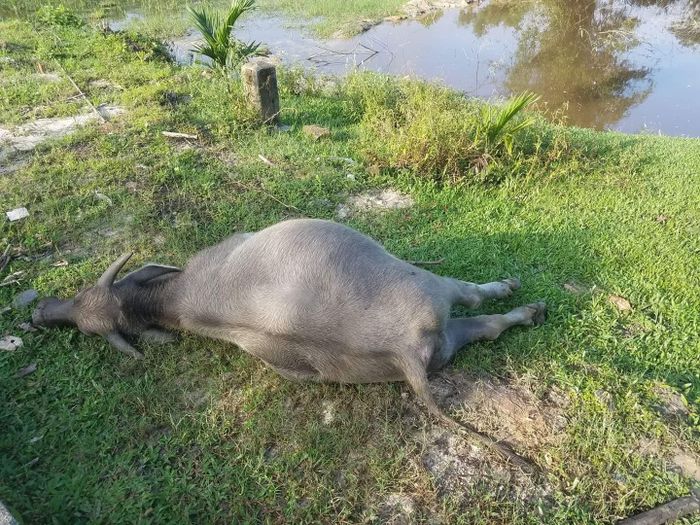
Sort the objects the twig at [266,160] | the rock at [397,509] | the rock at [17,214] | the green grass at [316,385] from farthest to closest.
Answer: the twig at [266,160] < the rock at [17,214] < the green grass at [316,385] < the rock at [397,509]

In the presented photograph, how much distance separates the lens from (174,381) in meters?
3.02

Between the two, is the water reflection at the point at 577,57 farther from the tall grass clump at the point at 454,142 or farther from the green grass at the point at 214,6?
the tall grass clump at the point at 454,142

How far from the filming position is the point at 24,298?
3473mm

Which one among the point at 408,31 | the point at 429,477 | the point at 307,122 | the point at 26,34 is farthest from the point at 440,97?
the point at 26,34

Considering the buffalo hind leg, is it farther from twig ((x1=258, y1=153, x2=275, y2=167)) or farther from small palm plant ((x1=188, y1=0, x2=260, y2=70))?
small palm plant ((x1=188, y1=0, x2=260, y2=70))

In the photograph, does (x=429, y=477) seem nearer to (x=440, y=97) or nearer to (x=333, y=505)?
(x=333, y=505)

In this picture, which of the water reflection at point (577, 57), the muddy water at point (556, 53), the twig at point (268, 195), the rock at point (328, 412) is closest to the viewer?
the rock at point (328, 412)

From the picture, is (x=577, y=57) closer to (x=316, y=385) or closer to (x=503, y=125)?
(x=503, y=125)

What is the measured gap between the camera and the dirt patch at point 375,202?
427 centimetres

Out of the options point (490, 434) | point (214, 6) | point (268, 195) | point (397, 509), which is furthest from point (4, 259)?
point (214, 6)

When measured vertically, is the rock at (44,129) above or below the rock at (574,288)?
above

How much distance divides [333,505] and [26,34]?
8807mm

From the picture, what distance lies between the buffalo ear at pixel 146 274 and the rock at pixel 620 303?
2.68 metres

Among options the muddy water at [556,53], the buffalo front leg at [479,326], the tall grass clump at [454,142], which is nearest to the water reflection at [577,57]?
the muddy water at [556,53]
